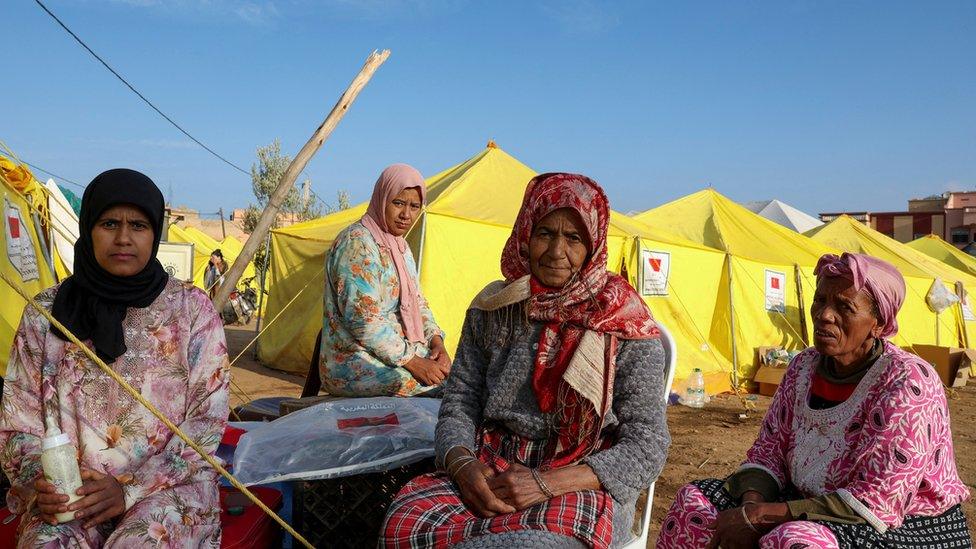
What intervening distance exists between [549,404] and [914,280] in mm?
12563

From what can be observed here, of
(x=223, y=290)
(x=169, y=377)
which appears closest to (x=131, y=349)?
(x=169, y=377)

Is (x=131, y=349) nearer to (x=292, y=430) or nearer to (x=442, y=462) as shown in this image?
(x=292, y=430)

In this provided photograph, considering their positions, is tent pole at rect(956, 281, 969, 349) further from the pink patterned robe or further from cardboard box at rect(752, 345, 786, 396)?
the pink patterned robe

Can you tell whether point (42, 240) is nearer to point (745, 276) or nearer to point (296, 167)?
point (296, 167)

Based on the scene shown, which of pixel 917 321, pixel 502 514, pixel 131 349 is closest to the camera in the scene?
pixel 502 514

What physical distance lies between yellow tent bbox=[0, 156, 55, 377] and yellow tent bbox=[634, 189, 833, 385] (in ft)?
24.0

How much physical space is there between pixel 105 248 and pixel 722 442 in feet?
19.3

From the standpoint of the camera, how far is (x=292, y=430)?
8.49ft

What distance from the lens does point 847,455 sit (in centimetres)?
210

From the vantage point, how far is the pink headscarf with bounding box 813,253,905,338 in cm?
224

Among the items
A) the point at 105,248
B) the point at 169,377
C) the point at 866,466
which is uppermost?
the point at 105,248

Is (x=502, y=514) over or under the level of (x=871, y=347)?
under

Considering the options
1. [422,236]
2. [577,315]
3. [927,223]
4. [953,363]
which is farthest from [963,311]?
[927,223]

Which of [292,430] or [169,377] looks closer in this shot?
[169,377]
